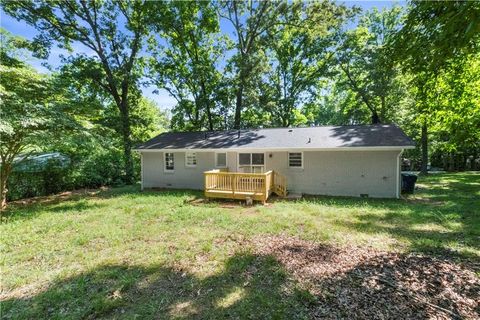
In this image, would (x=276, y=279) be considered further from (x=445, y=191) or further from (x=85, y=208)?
(x=445, y=191)

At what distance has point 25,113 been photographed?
7.43 meters

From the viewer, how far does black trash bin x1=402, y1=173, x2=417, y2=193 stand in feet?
36.2

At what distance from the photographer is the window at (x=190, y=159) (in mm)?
13460

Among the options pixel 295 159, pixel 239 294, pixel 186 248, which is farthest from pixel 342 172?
pixel 239 294

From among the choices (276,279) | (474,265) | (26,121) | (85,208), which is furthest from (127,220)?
(474,265)

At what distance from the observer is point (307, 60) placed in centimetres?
2211

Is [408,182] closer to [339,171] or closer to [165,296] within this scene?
[339,171]

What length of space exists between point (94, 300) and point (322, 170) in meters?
9.87

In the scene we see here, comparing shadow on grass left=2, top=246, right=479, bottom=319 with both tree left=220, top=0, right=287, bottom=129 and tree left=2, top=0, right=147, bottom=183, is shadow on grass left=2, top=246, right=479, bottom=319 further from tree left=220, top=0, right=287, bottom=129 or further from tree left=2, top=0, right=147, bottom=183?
tree left=220, top=0, right=287, bottom=129

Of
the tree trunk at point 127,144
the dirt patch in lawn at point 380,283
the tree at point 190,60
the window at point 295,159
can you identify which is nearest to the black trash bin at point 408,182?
the window at point 295,159

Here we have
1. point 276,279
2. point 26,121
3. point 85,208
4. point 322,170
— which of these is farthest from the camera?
point 322,170

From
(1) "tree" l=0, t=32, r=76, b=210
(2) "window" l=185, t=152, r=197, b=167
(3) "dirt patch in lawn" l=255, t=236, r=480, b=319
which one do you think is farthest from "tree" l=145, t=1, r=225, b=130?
(3) "dirt patch in lawn" l=255, t=236, r=480, b=319

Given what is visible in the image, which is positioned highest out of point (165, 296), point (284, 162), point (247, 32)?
point (247, 32)

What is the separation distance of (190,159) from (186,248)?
28.3 feet
